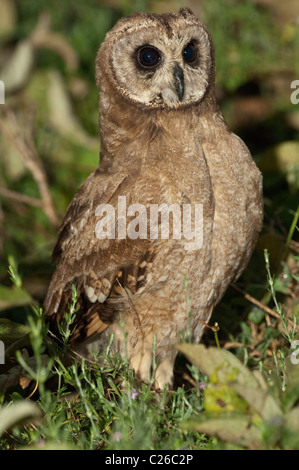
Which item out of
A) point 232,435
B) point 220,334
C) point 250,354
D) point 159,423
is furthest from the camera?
point 220,334

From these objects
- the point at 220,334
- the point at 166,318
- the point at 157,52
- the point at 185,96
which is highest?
the point at 157,52

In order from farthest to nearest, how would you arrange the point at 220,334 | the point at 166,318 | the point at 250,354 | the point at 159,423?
1. the point at 220,334
2. the point at 250,354
3. the point at 166,318
4. the point at 159,423

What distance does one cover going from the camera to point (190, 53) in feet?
10.3

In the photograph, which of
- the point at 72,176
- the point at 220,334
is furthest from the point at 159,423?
the point at 72,176

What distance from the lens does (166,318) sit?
10.3 ft

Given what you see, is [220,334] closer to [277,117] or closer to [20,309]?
[20,309]

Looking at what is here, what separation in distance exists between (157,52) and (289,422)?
1.73m

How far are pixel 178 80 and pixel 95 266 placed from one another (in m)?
0.95

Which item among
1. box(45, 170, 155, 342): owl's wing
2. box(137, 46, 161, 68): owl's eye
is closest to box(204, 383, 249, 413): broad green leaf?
box(45, 170, 155, 342): owl's wing

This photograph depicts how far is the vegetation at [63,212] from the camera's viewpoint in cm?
233

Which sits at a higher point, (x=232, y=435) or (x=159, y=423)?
(x=232, y=435)

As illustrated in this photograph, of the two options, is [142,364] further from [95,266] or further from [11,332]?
[11,332]
